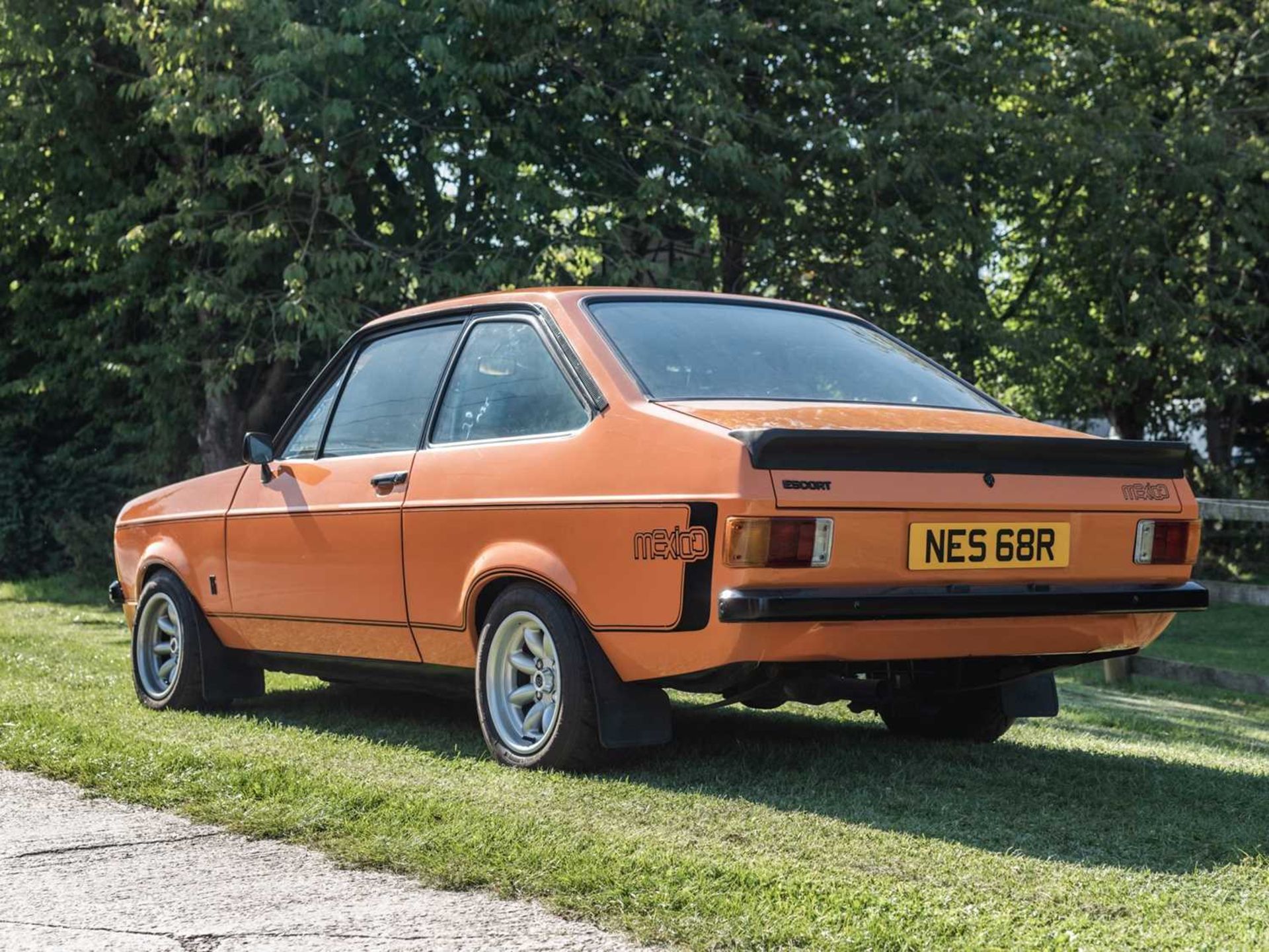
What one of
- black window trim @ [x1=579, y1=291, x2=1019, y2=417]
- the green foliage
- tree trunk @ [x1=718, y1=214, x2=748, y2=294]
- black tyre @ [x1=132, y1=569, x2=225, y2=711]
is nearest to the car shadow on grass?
black tyre @ [x1=132, y1=569, x2=225, y2=711]

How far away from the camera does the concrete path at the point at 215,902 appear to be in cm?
355

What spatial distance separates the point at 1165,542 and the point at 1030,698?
3.41ft

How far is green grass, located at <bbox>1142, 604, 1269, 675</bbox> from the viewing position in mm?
16469

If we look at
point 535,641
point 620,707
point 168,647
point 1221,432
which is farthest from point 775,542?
point 1221,432

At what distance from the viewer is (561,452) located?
17.5ft

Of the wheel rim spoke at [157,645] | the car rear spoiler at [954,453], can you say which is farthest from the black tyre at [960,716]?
the wheel rim spoke at [157,645]

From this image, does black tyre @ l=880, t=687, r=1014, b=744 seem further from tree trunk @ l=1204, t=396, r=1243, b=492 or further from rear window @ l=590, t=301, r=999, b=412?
tree trunk @ l=1204, t=396, r=1243, b=492

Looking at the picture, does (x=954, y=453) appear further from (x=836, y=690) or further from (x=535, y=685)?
(x=535, y=685)

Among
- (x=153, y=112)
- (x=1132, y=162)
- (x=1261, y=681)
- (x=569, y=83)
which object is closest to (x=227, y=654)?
(x=1261, y=681)

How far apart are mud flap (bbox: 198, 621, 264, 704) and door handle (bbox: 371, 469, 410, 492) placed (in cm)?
159

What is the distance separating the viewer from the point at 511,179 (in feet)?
52.7

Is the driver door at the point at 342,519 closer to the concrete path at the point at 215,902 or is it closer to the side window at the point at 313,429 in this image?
the side window at the point at 313,429

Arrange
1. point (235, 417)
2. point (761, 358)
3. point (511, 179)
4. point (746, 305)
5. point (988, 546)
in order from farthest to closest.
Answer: point (235, 417), point (511, 179), point (746, 305), point (761, 358), point (988, 546)

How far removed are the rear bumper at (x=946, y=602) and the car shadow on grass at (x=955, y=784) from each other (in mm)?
572
